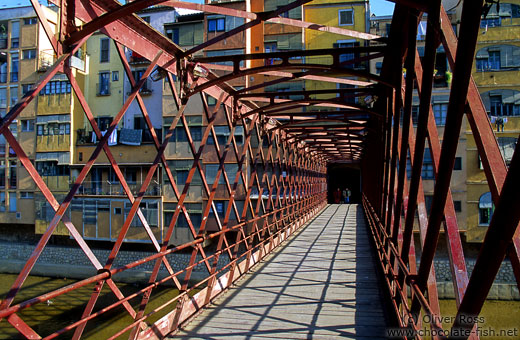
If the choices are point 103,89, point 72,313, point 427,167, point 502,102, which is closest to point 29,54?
point 103,89

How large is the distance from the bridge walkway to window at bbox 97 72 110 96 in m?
23.2

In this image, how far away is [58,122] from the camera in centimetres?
2884

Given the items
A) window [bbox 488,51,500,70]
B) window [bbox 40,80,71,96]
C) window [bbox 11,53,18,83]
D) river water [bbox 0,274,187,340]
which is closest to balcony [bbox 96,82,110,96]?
window [bbox 40,80,71,96]

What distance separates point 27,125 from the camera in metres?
30.2

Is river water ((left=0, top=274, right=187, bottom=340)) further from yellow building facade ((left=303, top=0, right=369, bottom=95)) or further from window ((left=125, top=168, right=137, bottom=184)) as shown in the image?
yellow building facade ((left=303, top=0, right=369, bottom=95))

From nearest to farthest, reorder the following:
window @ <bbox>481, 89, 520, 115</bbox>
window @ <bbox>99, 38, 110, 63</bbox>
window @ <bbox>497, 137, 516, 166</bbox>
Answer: window @ <bbox>497, 137, 516, 166</bbox>, window @ <bbox>481, 89, 520, 115</bbox>, window @ <bbox>99, 38, 110, 63</bbox>

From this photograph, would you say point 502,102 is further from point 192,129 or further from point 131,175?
point 131,175

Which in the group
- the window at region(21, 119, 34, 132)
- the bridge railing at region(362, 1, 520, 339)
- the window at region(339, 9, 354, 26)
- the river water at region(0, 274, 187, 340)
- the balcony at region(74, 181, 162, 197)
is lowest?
the river water at region(0, 274, 187, 340)

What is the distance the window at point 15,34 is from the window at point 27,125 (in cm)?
521

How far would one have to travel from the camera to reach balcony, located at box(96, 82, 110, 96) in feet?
96.1

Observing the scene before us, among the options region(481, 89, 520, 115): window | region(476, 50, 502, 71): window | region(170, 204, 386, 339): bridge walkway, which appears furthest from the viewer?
region(476, 50, 502, 71): window

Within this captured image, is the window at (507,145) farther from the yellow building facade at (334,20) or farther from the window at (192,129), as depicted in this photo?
the window at (192,129)

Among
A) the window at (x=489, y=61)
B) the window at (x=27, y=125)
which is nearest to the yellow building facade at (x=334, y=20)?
the window at (x=489, y=61)

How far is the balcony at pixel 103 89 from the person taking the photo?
29.3 metres
